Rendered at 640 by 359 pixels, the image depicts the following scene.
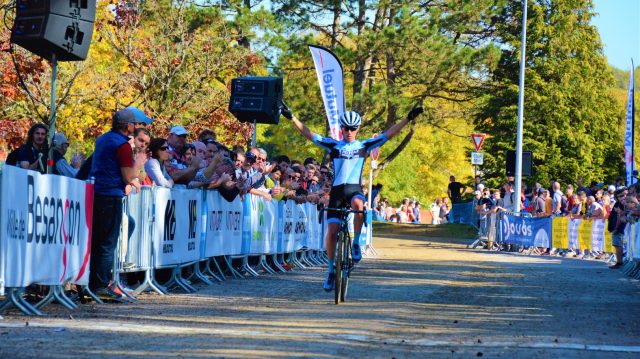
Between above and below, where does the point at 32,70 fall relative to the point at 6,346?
above

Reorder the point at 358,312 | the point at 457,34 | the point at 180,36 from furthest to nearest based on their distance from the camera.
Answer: the point at 457,34 → the point at 180,36 → the point at 358,312

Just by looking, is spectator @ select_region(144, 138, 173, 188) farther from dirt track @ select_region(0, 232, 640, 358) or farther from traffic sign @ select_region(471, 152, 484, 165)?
traffic sign @ select_region(471, 152, 484, 165)

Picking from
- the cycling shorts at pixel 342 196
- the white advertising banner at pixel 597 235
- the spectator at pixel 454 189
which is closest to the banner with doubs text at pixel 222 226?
the cycling shorts at pixel 342 196

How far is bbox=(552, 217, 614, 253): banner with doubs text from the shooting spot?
2975 cm

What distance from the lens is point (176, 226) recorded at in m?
15.1

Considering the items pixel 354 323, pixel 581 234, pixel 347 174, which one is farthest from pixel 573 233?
pixel 354 323

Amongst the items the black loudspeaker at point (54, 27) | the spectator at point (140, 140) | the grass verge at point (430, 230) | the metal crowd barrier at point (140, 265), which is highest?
the black loudspeaker at point (54, 27)

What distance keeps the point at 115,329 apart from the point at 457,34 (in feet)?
130

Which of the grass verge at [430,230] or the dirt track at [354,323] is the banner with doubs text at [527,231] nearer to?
the grass verge at [430,230]

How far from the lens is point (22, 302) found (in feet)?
36.5

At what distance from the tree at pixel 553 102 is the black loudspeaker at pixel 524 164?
23317 mm

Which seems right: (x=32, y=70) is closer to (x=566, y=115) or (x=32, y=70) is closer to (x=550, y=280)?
(x=550, y=280)

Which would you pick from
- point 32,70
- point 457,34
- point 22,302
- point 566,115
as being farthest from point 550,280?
point 566,115

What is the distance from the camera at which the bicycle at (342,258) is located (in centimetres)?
1352
